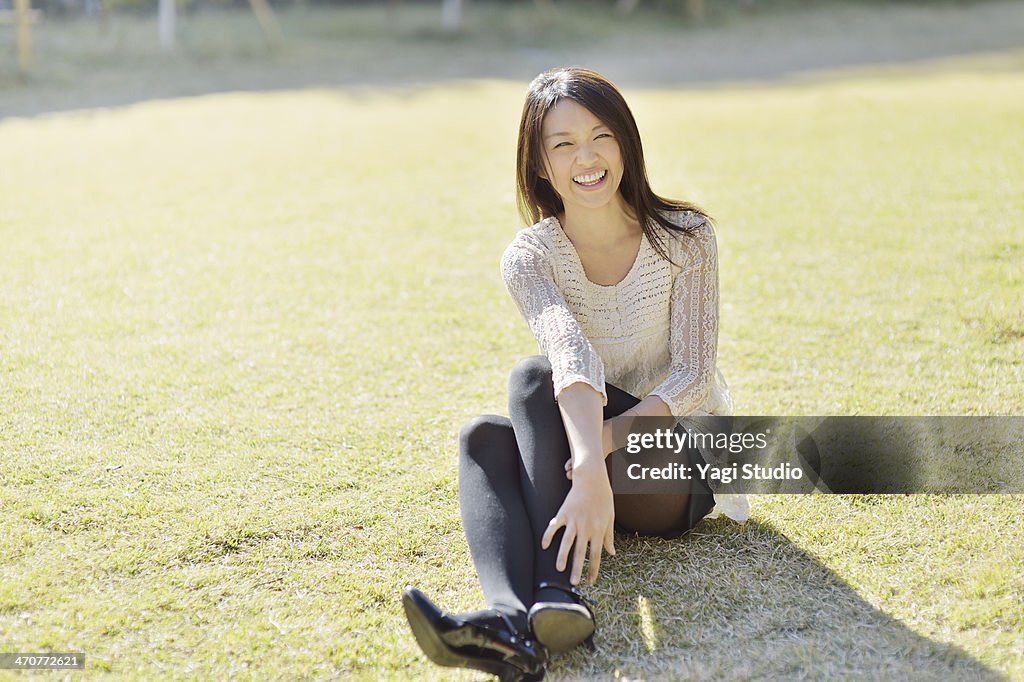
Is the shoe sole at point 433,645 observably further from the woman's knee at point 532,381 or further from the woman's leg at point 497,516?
the woman's knee at point 532,381

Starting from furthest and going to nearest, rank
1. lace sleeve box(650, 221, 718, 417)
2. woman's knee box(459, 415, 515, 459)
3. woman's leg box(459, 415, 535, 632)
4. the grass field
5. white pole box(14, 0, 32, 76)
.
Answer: white pole box(14, 0, 32, 76), lace sleeve box(650, 221, 718, 417), woman's knee box(459, 415, 515, 459), the grass field, woman's leg box(459, 415, 535, 632)

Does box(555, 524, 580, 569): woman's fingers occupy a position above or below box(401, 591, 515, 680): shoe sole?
above

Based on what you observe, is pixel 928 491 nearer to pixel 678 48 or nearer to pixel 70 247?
Result: pixel 70 247

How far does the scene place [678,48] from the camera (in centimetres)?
1262

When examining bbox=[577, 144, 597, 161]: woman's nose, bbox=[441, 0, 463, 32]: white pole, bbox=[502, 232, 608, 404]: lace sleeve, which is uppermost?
bbox=[441, 0, 463, 32]: white pole

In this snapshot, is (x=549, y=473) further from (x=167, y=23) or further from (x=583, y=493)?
(x=167, y=23)

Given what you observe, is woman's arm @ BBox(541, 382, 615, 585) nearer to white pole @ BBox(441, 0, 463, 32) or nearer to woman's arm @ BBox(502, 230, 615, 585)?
woman's arm @ BBox(502, 230, 615, 585)

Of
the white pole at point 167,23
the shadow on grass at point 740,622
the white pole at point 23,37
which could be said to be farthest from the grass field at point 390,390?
the white pole at point 167,23

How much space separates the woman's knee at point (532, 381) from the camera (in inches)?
83.7

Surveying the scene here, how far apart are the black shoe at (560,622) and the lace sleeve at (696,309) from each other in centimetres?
59

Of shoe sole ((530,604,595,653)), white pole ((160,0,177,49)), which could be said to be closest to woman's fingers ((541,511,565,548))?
shoe sole ((530,604,595,653))

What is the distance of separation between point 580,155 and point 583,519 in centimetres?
78

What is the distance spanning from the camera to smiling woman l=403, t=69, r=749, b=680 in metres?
1.86

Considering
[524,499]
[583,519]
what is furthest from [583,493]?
[524,499]
